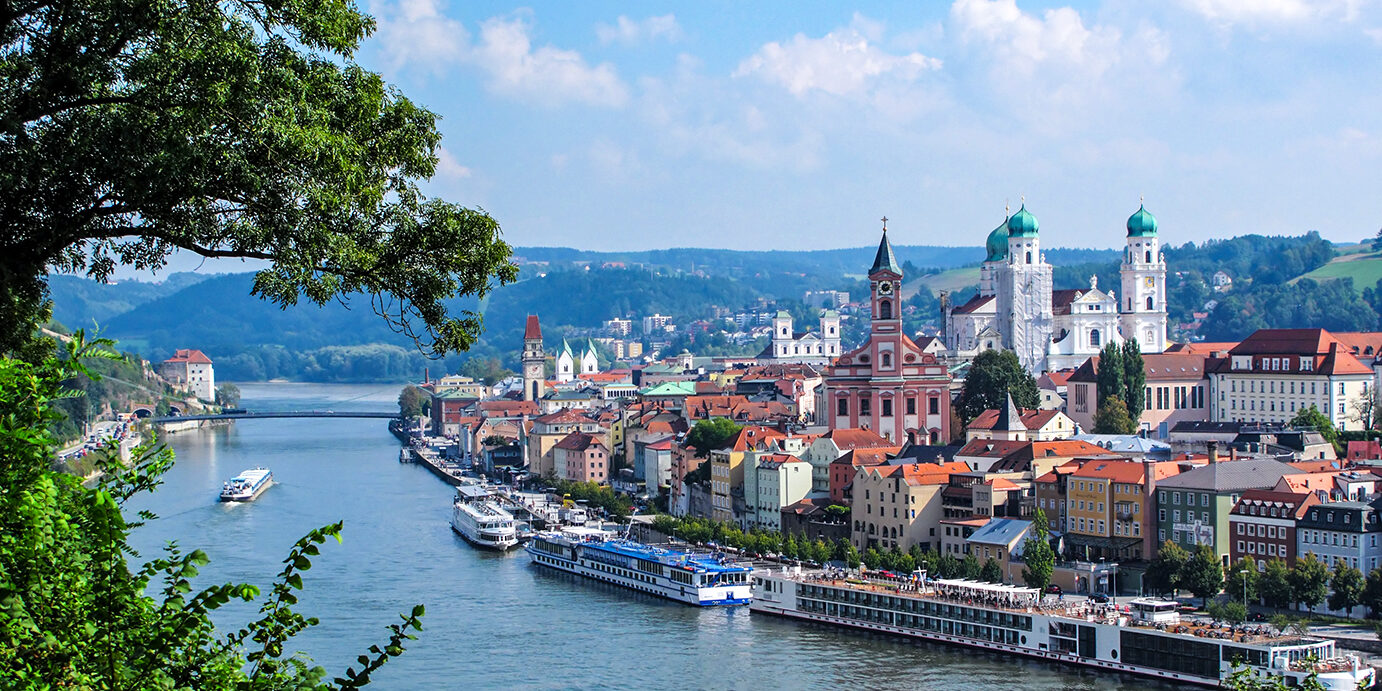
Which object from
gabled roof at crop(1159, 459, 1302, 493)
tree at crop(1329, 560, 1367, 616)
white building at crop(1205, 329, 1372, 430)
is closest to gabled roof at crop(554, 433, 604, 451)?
white building at crop(1205, 329, 1372, 430)

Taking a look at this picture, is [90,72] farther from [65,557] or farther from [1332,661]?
[1332,661]

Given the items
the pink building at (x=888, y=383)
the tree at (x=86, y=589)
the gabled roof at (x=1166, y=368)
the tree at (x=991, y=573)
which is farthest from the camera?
the gabled roof at (x=1166, y=368)

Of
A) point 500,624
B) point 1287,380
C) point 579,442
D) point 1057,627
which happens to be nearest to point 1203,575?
point 1057,627

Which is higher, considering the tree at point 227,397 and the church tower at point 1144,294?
the church tower at point 1144,294

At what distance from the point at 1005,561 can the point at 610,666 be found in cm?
644

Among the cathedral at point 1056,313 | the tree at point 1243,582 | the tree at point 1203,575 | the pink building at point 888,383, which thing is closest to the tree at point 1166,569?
the tree at point 1203,575

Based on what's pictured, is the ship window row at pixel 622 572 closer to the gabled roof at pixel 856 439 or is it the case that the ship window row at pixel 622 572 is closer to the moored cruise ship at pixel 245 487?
the gabled roof at pixel 856 439

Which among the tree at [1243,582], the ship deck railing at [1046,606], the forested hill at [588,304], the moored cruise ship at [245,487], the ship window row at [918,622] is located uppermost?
the forested hill at [588,304]

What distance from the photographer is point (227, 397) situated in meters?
73.1

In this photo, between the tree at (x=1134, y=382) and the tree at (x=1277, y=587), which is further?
the tree at (x=1134, y=382)

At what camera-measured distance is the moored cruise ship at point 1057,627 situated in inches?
600

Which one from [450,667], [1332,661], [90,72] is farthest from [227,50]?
[1332,661]

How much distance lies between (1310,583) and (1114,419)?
45.1 ft

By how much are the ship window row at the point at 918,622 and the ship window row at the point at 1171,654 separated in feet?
4.60
